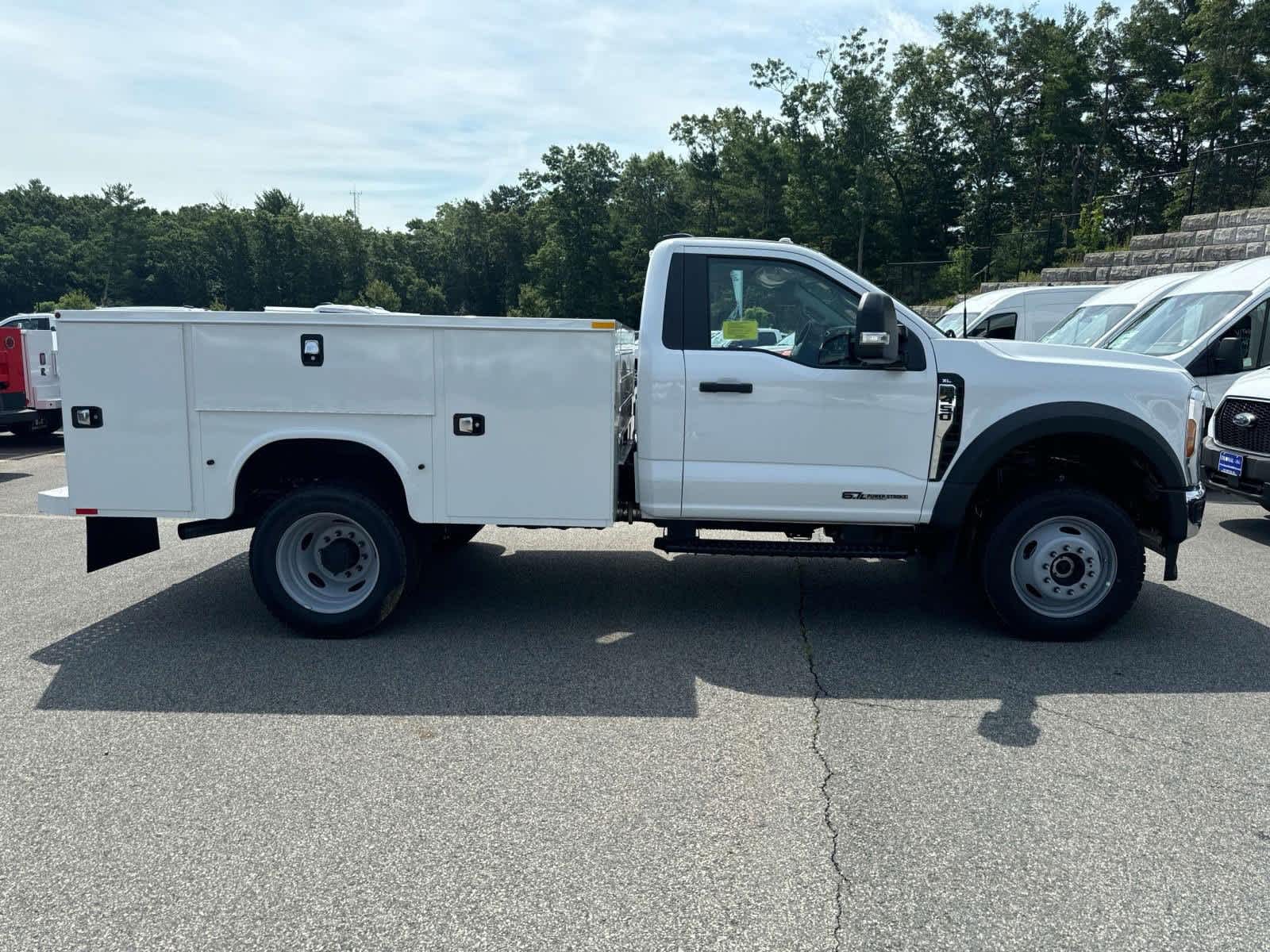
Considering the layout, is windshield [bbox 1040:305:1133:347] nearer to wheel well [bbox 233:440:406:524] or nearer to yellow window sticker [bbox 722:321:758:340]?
yellow window sticker [bbox 722:321:758:340]

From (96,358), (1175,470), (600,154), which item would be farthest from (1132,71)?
(96,358)

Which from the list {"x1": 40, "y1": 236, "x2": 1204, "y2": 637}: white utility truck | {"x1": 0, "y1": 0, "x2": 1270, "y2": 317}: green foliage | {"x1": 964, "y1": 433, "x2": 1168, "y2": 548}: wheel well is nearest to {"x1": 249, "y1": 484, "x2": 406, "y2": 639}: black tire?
{"x1": 40, "y1": 236, "x2": 1204, "y2": 637}: white utility truck

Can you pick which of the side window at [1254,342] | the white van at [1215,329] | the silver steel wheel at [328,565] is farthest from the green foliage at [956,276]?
the silver steel wheel at [328,565]

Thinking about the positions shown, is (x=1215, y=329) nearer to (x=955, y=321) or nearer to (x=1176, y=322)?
(x=1176, y=322)

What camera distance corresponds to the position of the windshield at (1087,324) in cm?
1180

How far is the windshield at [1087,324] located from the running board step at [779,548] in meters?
7.53

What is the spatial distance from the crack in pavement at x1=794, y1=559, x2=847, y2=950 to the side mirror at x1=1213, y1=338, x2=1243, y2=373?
6.12 meters

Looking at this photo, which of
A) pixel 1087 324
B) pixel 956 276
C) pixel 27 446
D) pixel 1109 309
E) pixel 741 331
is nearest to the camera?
pixel 741 331

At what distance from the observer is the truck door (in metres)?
5.25

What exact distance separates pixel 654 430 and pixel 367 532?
176 cm

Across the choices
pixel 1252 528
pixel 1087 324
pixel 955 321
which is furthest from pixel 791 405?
pixel 955 321

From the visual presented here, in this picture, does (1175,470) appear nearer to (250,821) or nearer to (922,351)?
(922,351)

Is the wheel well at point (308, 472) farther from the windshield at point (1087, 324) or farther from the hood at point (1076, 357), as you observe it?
the windshield at point (1087, 324)

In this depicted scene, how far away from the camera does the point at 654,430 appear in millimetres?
5312
